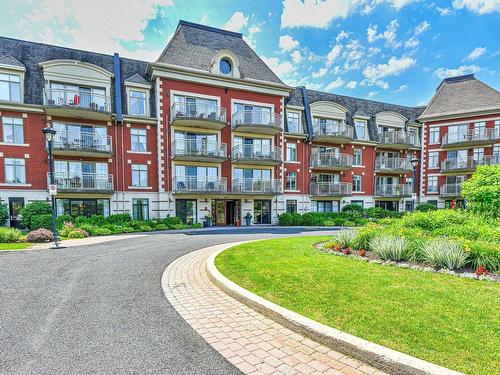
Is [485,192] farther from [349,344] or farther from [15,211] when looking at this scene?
[15,211]


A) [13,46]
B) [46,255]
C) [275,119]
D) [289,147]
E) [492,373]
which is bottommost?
[46,255]

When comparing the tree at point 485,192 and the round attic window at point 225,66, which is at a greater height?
the round attic window at point 225,66

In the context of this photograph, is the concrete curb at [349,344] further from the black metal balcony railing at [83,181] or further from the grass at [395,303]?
the black metal balcony railing at [83,181]

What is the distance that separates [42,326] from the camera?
13.5 ft

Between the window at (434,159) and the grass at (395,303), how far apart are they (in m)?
30.7

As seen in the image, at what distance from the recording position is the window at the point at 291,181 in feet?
85.1

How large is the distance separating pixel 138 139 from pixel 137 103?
2.93 meters

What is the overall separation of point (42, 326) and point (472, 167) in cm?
3666

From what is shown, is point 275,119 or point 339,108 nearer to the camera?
point 275,119

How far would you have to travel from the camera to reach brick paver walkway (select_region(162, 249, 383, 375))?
3.08 m

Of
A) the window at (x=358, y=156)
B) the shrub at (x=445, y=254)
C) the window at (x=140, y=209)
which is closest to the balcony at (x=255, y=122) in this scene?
the window at (x=140, y=209)

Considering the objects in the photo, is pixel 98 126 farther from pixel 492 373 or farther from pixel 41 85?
pixel 492 373

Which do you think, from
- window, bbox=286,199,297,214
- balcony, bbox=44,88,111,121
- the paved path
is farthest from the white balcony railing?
the paved path

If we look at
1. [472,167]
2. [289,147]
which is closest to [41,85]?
[289,147]
